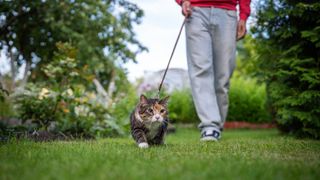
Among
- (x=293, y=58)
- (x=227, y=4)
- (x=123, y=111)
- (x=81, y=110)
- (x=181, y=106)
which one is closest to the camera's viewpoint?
(x=227, y=4)

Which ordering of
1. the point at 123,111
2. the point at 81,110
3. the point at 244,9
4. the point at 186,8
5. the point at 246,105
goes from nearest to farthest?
the point at 186,8 < the point at 244,9 < the point at 81,110 < the point at 123,111 < the point at 246,105

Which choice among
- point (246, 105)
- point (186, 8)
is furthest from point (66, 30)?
point (246, 105)

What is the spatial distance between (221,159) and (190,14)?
2.48m

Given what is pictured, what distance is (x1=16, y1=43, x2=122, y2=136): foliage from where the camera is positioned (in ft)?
19.6

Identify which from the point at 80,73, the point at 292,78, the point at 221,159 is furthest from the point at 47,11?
the point at 221,159

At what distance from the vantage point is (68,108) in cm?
620

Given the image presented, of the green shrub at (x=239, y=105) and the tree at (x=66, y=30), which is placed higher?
the tree at (x=66, y=30)

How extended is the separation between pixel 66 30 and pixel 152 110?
15.1ft

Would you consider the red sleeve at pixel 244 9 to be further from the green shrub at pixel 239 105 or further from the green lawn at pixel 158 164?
the green shrub at pixel 239 105

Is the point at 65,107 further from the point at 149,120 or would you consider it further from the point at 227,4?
the point at 149,120

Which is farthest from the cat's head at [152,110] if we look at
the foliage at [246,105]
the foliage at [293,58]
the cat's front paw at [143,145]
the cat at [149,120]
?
the foliage at [246,105]

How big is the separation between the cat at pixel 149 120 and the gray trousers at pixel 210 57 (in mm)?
973

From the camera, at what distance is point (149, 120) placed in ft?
12.6

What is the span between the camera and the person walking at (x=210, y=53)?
4895mm
